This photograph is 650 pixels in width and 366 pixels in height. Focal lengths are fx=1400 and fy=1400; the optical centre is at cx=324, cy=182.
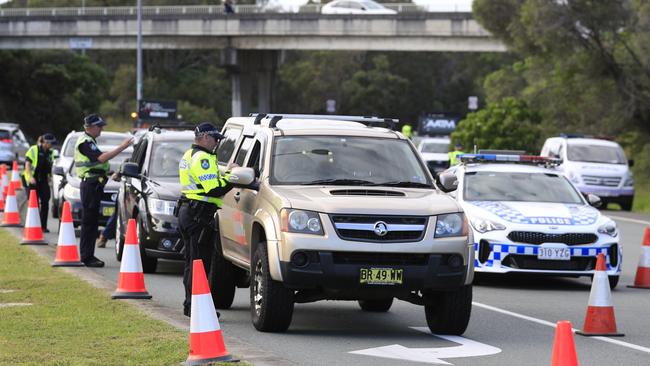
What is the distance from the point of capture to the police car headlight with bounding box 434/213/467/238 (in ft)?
37.4

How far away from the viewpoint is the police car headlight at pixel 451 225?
1139 cm

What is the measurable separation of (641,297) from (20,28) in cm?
7367

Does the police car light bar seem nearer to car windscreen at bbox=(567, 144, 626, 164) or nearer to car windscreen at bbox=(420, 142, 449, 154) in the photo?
car windscreen at bbox=(567, 144, 626, 164)

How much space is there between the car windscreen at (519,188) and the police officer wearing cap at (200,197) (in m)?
5.60

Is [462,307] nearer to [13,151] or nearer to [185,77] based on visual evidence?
[13,151]

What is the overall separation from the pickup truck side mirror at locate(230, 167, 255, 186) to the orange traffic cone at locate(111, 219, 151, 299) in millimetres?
2074

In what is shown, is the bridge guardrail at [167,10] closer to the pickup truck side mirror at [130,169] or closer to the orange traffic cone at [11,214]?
the orange traffic cone at [11,214]

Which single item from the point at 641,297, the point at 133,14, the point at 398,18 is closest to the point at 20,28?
the point at 133,14

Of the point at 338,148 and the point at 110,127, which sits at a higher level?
the point at 338,148

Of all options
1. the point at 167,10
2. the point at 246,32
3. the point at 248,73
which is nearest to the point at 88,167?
the point at 246,32

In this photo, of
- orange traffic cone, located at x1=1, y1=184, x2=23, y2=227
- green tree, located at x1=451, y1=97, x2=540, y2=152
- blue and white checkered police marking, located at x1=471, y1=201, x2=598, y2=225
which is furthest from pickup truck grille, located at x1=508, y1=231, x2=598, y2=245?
green tree, located at x1=451, y1=97, x2=540, y2=152

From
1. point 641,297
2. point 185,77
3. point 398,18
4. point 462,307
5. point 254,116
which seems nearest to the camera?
point 462,307

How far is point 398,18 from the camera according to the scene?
73.8m

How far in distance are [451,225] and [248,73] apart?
73.7m
